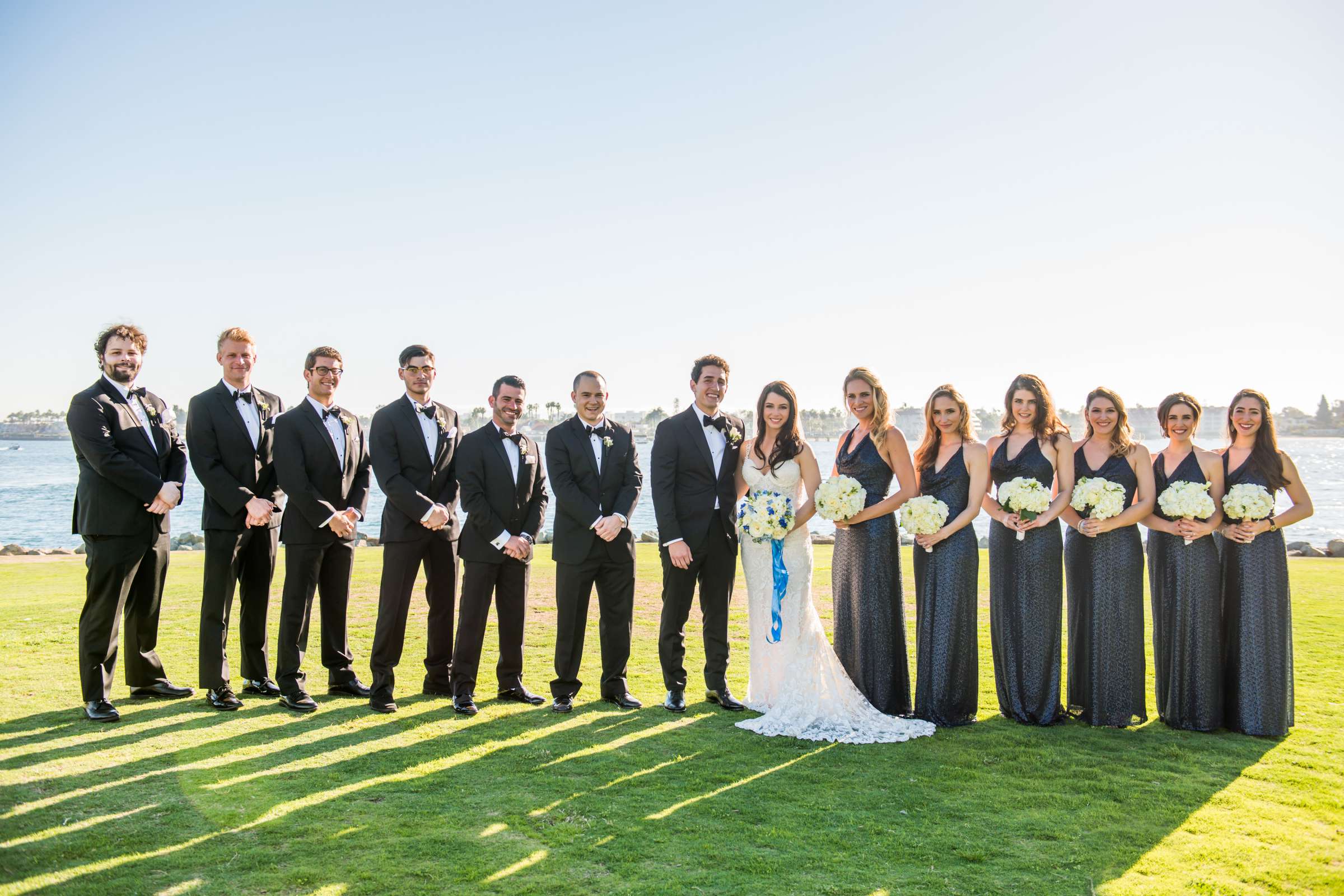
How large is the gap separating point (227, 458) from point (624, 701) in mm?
3710

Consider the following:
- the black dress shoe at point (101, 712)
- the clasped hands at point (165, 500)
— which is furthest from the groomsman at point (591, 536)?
the black dress shoe at point (101, 712)

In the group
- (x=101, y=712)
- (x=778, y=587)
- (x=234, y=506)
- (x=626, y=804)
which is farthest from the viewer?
(x=778, y=587)

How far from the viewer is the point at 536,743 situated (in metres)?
6.11

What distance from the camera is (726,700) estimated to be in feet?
23.5

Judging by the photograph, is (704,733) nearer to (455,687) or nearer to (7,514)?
(455,687)

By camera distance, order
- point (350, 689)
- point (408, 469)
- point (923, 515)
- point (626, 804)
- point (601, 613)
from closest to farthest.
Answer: point (626, 804) → point (923, 515) → point (408, 469) → point (601, 613) → point (350, 689)

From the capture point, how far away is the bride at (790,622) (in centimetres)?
659

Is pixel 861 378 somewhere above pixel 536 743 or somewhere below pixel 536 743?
above

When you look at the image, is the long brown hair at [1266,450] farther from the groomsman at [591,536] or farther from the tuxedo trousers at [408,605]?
the tuxedo trousers at [408,605]

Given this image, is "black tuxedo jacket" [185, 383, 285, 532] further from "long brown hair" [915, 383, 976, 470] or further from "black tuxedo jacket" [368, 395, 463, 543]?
"long brown hair" [915, 383, 976, 470]

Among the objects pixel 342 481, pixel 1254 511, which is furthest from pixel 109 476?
pixel 1254 511

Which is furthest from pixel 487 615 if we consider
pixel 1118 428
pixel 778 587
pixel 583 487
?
pixel 1118 428

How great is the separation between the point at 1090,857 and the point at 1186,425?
13.4 feet

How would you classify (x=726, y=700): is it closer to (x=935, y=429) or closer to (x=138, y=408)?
(x=935, y=429)
